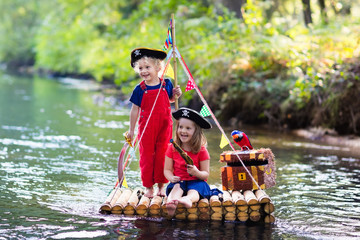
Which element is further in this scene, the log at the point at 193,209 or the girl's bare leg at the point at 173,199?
the log at the point at 193,209

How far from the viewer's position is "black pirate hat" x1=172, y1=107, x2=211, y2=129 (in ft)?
18.7

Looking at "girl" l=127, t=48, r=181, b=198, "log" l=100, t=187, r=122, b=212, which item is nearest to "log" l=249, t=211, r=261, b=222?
"girl" l=127, t=48, r=181, b=198

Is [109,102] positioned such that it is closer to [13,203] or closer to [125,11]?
[125,11]

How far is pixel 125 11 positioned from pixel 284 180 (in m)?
17.5

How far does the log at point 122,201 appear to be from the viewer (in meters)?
5.64

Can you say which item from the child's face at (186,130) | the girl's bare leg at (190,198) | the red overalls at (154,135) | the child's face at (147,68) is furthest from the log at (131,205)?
the child's face at (147,68)

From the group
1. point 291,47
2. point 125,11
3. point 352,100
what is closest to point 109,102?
point 125,11

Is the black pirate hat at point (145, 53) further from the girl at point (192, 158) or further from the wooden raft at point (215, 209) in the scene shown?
the wooden raft at point (215, 209)

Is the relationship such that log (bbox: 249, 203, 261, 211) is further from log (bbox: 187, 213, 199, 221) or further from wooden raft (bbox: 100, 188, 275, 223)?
log (bbox: 187, 213, 199, 221)

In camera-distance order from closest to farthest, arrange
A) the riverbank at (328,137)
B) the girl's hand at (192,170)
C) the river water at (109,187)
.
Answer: the river water at (109,187) → the girl's hand at (192,170) → the riverbank at (328,137)

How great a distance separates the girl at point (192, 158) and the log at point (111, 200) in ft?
1.93

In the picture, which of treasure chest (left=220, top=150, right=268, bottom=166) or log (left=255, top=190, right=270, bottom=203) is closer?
log (left=255, top=190, right=270, bottom=203)

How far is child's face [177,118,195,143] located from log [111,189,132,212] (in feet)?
2.88

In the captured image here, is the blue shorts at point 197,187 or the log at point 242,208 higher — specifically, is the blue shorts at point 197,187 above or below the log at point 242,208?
above
